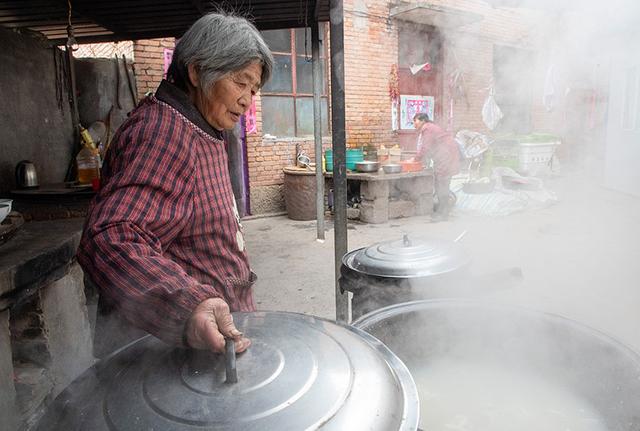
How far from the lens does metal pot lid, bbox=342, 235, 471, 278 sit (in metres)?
1.88

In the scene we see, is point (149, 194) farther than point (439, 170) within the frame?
No

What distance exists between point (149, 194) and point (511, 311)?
133 centimetres

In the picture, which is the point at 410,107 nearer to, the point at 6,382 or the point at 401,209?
the point at 401,209

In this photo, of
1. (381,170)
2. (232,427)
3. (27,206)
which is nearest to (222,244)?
(232,427)

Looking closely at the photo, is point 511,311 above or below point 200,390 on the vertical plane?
below

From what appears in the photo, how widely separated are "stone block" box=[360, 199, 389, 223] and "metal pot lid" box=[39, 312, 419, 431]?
6.48 metres

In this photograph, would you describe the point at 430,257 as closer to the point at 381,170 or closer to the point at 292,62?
the point at 381,170

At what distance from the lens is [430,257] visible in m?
1.94

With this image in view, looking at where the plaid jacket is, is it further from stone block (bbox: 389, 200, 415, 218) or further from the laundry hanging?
the laundry hanging

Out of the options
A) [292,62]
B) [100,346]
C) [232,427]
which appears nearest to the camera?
[232,427]

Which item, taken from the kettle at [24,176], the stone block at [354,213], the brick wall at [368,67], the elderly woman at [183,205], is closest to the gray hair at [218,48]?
the elderly woman at [183,205]

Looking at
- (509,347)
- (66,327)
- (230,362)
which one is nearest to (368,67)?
(66,327)

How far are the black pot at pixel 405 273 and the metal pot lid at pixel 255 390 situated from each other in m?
0.83

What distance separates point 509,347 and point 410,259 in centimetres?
52
